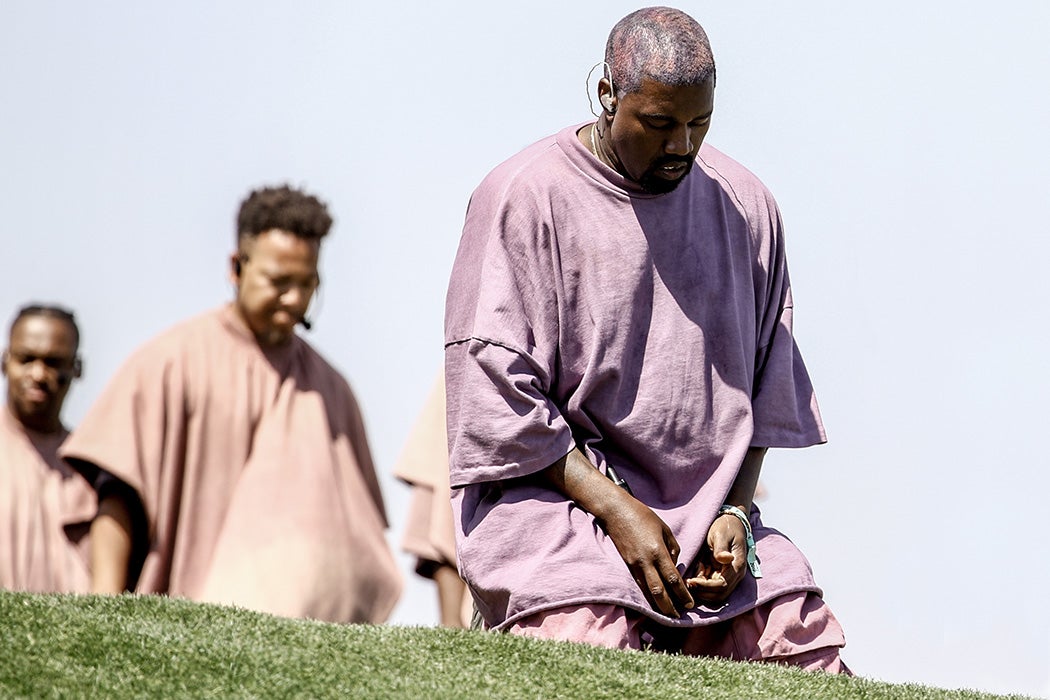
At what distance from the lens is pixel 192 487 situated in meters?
8.32

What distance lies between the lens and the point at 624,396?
5316mm

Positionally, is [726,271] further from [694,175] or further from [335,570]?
[335,570]

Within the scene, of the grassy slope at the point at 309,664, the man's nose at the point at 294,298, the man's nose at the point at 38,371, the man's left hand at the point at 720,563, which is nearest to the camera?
the grassy slope at the point at 309,664

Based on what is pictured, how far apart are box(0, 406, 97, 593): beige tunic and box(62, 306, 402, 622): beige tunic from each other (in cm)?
74

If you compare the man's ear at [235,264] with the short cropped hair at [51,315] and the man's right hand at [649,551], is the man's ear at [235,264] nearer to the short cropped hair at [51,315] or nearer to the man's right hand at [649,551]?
the short cropped hair at [51,315]

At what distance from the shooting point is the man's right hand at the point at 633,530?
16.9 feet

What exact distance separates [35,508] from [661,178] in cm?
535

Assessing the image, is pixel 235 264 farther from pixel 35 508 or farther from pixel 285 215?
pixel 35 508

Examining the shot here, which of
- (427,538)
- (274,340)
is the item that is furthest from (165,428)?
(427,538)

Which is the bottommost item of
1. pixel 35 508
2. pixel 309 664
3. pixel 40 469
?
pixel 35 508

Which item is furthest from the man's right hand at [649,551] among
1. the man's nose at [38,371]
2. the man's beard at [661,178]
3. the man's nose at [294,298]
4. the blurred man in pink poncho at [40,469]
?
the man's nose at [38,371]

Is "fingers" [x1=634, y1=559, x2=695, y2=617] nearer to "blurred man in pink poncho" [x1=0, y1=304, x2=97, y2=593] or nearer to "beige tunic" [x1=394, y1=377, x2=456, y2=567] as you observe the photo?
"blurred man in pink poncho" [x1=0, y1=304, x2=97, y2=593]

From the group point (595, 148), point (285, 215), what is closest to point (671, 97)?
point (595, 148)

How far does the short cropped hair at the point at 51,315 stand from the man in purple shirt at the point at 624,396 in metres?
5.92
